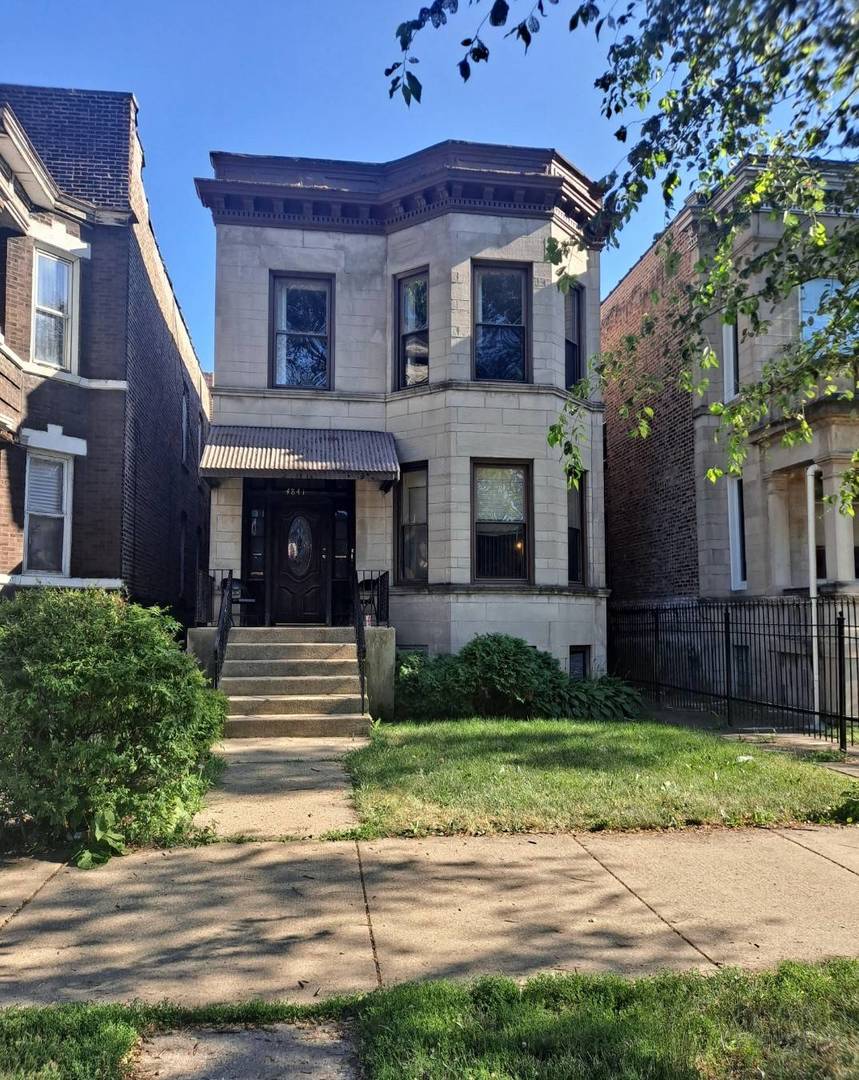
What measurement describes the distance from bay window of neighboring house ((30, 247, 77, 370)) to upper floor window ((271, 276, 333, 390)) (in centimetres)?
320

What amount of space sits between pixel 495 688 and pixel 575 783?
4179 mm

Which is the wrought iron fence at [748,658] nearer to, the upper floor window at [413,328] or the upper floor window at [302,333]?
the upper floor window at [413,328]

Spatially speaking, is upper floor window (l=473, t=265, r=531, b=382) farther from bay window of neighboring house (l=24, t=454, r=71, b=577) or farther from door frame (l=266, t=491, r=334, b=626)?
bay window of neighboring house (l=24, t=454, r=71, b=577)

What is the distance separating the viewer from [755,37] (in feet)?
15.4

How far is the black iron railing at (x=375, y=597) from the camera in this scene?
1251 cm

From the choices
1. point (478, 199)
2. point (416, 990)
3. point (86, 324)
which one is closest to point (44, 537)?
point (86, 324)

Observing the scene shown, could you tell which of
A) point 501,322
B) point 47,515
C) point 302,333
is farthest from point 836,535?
point 47,515

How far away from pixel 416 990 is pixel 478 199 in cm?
1258

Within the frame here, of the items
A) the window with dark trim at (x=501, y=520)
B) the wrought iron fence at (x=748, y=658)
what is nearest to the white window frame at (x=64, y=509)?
the window with dark trim at (x=501, y=520)

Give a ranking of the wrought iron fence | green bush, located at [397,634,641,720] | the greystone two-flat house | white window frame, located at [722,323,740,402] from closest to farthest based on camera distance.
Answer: green bush, located at [397,634,641,720] < the wrought iron fence < the greystone two-flat house < white window frame, located at [722,323,740,402]

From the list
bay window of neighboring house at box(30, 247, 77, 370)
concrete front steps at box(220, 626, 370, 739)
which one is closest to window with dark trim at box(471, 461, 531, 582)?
concrete front steps at box(220, 626, 370, 739)

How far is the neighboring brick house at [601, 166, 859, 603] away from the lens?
12711 mm

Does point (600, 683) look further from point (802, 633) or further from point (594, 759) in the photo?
point (594, 759)

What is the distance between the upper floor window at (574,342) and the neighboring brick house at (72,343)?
7317 mm
